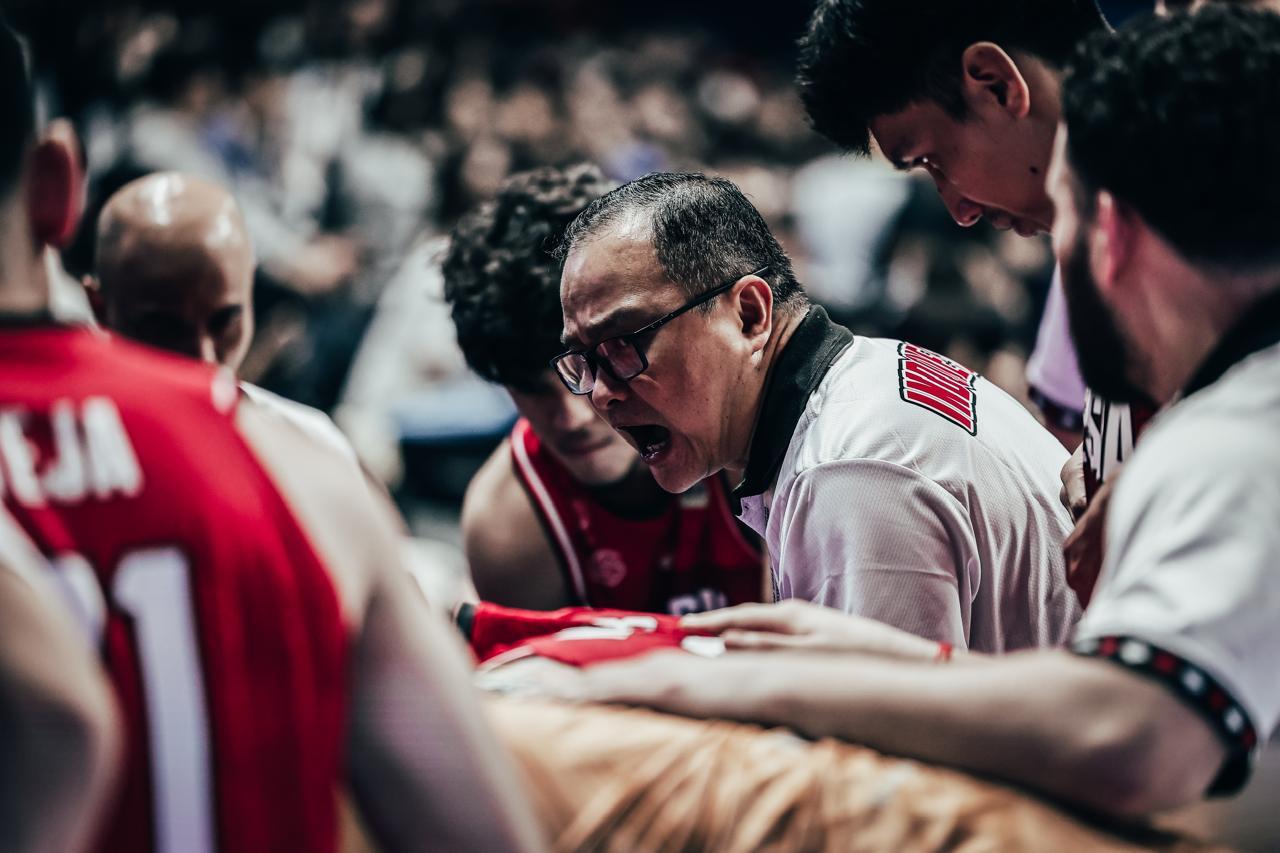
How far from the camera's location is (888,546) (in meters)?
1.81

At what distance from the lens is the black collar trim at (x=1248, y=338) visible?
4.18 ft

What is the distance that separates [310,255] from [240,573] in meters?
5.96

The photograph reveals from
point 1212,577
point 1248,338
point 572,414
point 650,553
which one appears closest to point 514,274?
point 572,414

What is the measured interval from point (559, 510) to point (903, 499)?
1.29 m

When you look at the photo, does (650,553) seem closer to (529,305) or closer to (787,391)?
(529,305)

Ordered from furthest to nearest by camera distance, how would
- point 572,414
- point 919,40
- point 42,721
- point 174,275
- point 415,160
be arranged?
point 415,160 < point 572,414 < point 174,275 < point 919,40 < point 42,721

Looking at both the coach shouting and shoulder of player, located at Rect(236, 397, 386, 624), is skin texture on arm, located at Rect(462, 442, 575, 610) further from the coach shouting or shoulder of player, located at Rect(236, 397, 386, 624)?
shoulder of player, located at Rect(236, 397, 386, 624)

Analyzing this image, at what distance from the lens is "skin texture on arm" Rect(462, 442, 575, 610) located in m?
2.98

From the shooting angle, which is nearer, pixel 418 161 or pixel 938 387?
pixel 938 387

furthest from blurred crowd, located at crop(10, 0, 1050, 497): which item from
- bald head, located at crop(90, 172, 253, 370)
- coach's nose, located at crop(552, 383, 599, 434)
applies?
bald head, located at crop(90, 172, 253, 370)

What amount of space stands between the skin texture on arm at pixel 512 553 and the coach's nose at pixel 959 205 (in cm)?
122

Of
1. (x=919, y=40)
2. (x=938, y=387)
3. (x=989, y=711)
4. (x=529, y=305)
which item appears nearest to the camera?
(x=989, y=711)

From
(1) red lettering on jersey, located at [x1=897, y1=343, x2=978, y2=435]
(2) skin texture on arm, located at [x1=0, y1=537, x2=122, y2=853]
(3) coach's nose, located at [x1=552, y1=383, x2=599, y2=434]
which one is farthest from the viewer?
(3) coach's nose, located at [x1=552, y1=383, x2=599, y2=434]

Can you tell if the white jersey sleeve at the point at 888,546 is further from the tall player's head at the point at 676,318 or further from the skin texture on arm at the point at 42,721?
the skin texture on arm at the point at 42,721
